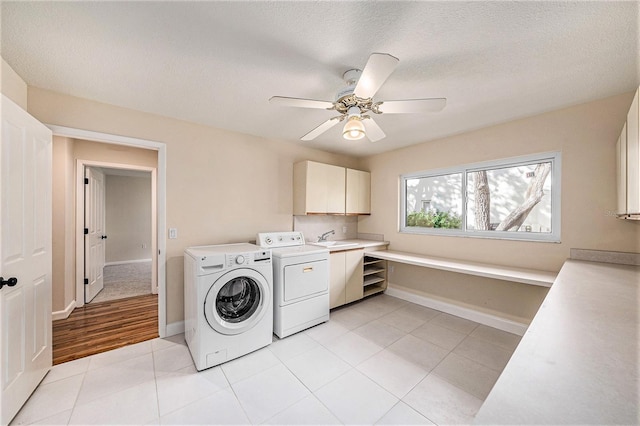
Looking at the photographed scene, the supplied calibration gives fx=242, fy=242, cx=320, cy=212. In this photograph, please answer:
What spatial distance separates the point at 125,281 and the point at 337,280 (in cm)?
420

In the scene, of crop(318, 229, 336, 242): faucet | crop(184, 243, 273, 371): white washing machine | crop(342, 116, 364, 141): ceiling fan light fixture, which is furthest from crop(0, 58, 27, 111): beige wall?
crop(318, 229, 336, 242): faucet

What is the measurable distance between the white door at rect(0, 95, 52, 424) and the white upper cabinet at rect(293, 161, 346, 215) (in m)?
2.47

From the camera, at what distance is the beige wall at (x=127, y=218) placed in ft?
20.0

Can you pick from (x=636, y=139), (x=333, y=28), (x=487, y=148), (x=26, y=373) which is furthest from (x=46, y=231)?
(x=487, y=148)

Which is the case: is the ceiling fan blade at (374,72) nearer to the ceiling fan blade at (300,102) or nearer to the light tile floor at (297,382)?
the ceiling fan blade at (300,102)

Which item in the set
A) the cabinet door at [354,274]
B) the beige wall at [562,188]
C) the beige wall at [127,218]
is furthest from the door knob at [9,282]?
the beige wall at [127,218]

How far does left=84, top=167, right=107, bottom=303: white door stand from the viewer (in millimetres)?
3402

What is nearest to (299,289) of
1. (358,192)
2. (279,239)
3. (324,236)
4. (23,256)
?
(279,239)

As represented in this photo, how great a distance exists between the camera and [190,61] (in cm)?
168

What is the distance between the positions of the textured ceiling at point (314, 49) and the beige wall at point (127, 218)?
5050mm

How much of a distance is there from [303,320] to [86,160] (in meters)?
3.60

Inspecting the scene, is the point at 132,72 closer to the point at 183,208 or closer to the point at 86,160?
the point at 183,208

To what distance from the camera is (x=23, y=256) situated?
164 cm

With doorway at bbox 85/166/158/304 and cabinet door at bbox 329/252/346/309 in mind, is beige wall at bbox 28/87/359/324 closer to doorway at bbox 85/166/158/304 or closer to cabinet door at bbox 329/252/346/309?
cabinet door at bbox 329/252/346/309
